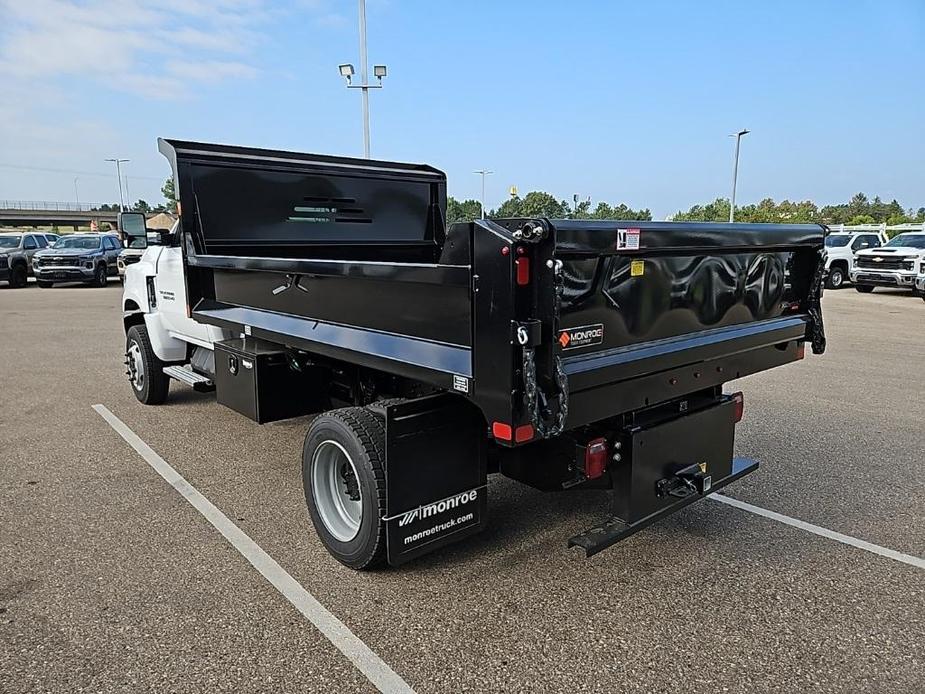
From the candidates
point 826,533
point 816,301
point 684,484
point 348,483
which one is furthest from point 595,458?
point 816,301

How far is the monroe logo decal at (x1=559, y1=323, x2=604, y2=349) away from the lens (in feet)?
9.61

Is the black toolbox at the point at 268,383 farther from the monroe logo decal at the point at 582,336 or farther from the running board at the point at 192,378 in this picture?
the monroe logo decal at the point at 582,336

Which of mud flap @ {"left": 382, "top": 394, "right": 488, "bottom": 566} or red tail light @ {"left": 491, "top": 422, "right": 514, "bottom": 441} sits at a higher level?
red tail light @ {"left": 491, "top": 422, "right": 514, "bottom": 441}

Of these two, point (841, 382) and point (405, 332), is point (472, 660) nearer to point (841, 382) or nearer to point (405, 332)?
point (405, 332)

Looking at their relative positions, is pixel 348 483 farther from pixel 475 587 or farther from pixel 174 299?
pixel 174 299

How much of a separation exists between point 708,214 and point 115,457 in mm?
47148

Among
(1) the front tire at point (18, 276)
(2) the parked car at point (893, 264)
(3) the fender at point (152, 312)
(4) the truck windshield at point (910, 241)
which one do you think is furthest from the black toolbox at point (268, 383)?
(1) the front tire at point (18, 276)

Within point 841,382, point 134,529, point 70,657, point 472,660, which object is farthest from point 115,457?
point 841,382

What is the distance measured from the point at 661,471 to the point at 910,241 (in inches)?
798

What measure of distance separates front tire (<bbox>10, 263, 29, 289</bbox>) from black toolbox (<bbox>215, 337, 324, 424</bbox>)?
2248 cm

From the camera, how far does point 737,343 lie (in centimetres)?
381

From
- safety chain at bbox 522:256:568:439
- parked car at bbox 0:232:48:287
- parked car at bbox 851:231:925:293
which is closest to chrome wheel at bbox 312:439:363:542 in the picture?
safety chain at bbox 522:256:568:439

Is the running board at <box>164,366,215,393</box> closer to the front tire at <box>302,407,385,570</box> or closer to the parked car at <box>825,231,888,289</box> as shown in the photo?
the front tire at <box>302,407,385,570</box>

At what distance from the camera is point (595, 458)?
130 inches
